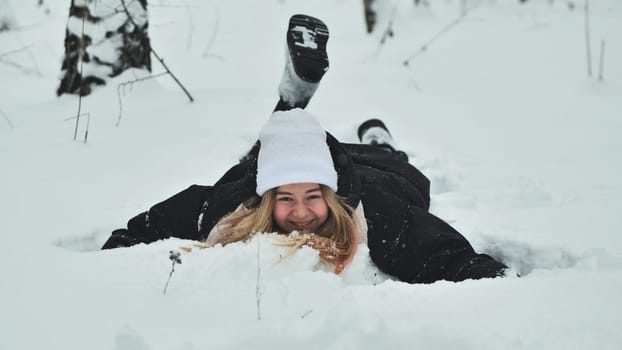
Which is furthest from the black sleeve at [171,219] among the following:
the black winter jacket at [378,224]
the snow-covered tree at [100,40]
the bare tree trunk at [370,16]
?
the bare tree trunk at [370,16]

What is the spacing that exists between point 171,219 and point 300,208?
694 millimetres

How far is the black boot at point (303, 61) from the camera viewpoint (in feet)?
9.78

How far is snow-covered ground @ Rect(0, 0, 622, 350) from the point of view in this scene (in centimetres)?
122

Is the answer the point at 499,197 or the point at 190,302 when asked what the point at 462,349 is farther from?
the point at 499,197

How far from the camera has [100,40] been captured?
4070 mm

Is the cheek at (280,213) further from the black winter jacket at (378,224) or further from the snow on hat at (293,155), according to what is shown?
the black winter jacket at (378,224)

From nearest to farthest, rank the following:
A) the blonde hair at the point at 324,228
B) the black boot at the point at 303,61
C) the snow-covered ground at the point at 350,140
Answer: the snow-covered ground at the point at 350,140 → the blonde hair at the point at 324,228 → the black boot at the point at 303,61

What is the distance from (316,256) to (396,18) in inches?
252

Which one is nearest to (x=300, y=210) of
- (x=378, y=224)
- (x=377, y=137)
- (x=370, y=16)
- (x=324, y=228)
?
(x=324, y=228)

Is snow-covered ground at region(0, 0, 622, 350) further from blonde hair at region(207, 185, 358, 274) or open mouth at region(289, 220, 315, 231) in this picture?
open mouth at region(289, 220, 315, 231)

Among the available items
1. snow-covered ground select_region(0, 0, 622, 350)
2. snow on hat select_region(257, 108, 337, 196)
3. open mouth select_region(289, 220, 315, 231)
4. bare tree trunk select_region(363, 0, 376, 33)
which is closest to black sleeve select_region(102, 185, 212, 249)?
snow-covered ground select_region(0, 0, 622, 350)

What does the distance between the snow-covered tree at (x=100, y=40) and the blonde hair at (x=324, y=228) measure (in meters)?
2.40

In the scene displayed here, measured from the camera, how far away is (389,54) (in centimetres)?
614

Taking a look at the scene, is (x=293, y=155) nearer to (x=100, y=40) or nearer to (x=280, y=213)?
(x=280, y=213)
